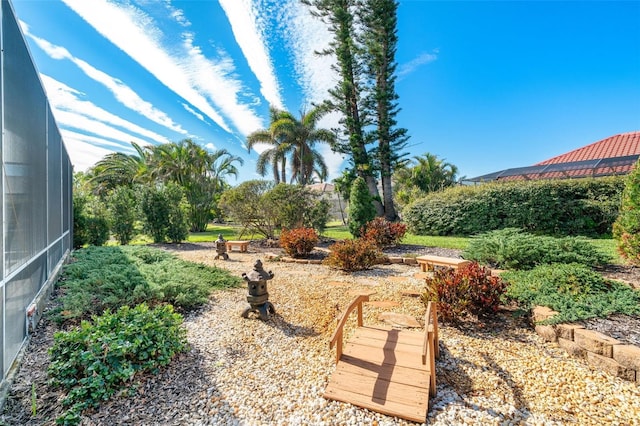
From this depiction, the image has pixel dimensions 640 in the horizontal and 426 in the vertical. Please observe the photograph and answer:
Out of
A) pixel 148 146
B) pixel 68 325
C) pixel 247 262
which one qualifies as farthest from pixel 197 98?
pixel 148 146

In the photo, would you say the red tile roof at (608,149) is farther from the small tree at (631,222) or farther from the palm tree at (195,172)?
the palm tree at (195,172)

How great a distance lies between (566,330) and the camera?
2.82 metres

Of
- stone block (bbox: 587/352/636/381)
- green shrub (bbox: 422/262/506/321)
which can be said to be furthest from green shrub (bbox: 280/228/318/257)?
stone block (bbox: 587/352/636/381)

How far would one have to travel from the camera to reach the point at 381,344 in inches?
105

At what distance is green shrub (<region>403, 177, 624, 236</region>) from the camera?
31.3 feet

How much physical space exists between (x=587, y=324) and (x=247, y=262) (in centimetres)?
668

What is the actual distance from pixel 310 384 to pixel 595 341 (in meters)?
2.55

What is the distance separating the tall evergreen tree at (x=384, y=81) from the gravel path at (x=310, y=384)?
12429 mm

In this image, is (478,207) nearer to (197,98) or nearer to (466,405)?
(466,405)

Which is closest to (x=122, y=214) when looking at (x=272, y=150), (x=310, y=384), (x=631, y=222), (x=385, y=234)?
(x=385, y=234)

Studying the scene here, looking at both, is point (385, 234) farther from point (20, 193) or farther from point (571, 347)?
point (20, 193)

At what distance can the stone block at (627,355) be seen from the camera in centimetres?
225

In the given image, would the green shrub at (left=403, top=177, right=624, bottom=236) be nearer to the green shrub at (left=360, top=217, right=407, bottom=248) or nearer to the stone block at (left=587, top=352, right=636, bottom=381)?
the green shrub at (left=360, top=217, right=407, bottom=248)

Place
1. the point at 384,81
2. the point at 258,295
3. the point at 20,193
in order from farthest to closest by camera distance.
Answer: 1. the point at 384,81
2. the point at 258,295
3. the point at 20,193
